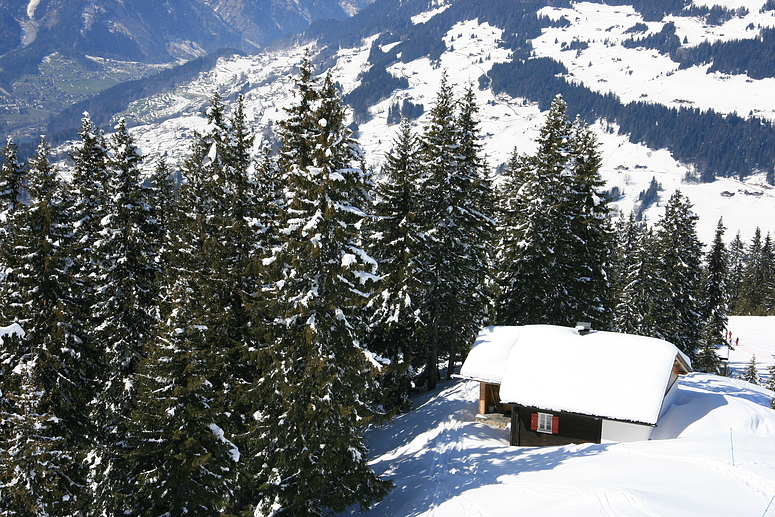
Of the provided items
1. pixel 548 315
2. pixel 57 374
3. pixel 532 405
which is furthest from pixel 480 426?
pixel 57 374

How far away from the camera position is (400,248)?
2491 centimetres

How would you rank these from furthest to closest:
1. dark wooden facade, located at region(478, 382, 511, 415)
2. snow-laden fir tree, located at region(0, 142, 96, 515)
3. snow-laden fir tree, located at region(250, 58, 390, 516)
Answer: dark wooden facade, located at region(478, 382, 511, 415)
snow-laden fir tree, located at region(0, 142, 96, 515)
snow-laden fir tree, located at region(250, 58, 390, 516)

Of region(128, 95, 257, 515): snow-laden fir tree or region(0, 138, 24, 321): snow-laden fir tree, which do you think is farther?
region(0, 138, 24, 321): snow-laden fir tree

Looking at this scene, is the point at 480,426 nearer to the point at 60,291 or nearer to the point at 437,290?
the point at 437,290

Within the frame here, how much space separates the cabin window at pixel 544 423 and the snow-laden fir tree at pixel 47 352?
1908cm

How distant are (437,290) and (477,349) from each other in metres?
4.02

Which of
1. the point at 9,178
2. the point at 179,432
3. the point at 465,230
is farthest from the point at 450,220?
the point at 9,178

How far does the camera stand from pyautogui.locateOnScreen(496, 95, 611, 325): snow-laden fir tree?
91.6 feet

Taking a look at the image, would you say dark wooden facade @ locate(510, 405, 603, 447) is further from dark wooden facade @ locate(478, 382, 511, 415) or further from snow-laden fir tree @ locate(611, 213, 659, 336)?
snow-laden fir tree @ locate(611, 213, 659, 336)

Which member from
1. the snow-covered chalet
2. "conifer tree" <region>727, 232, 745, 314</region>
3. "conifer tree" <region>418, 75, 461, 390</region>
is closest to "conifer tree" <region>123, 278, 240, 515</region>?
"conifer tree" <region>418, 75, 461, 390</region>

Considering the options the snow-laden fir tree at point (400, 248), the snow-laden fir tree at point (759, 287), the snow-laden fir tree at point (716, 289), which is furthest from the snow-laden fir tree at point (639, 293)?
the snow-laden fir tree at point (759, 287)

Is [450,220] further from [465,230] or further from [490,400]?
[490,400]

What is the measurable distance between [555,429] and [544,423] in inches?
21.8

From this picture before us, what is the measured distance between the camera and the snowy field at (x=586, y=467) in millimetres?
14523
